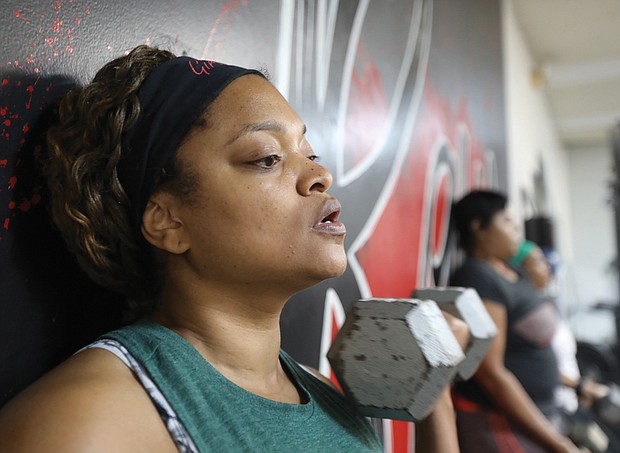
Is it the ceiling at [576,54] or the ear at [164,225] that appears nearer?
the ear at [164,225]

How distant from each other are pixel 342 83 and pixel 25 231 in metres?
0.86

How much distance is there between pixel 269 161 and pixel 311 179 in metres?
0.05

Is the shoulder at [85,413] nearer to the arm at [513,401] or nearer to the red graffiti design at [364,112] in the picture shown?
the red graffiti design at [364,112]

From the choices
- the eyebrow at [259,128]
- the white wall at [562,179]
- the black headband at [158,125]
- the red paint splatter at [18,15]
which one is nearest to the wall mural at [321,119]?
the red paint splatter at [18,15]

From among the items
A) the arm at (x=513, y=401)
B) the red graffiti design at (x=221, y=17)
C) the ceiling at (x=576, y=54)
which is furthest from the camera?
the ceiling at (x=576, y=54)

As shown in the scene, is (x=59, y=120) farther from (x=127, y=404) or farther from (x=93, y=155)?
(x=127, y=404)

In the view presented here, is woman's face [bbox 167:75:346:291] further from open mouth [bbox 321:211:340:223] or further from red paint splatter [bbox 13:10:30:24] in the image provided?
red paint splatter [bbox 13:10:30:24]

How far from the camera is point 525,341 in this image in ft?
5.95

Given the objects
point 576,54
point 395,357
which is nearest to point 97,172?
point 395,357

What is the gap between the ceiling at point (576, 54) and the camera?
12.3ft

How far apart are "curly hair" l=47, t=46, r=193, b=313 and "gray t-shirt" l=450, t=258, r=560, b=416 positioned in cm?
142

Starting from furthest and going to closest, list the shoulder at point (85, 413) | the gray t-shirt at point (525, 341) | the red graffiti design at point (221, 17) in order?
the gray t-shirt at point (525, 341), the red graffiti design at point (221, 17), the shoulder at point (85, 413)

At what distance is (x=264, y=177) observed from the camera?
61 centimetres

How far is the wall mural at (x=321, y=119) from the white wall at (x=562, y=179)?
2.92 feet
